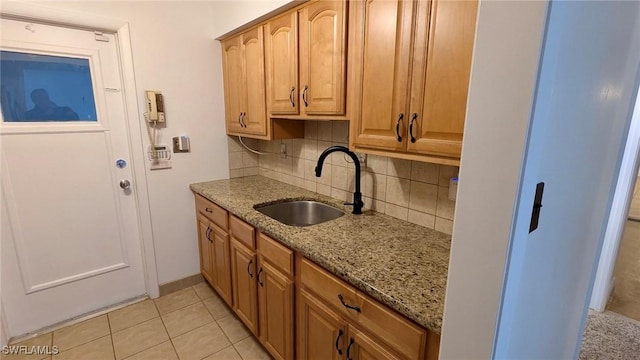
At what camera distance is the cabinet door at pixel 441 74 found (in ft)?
3.27

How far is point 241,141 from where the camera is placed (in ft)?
8.68

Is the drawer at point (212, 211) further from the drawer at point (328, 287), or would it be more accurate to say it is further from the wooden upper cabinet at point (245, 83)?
the drawer at point (328, 287)

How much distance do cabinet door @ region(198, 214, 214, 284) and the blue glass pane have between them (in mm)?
1038

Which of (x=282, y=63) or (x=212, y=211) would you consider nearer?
(x=282, y=63)

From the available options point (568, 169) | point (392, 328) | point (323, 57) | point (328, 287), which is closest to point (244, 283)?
point (328, 287)

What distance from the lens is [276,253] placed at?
150cm

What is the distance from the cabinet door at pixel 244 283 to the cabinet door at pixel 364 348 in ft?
2.53

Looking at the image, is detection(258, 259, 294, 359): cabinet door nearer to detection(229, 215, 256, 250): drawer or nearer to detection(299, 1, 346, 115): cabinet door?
detection(229, 215, 256, 250): drawer

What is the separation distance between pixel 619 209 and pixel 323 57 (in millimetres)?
2361

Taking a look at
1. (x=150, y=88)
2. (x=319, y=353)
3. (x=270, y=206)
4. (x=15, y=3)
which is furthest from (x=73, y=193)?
(x=319, y=353)

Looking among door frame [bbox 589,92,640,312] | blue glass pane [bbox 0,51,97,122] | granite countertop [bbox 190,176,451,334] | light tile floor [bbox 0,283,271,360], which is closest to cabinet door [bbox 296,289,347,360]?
granite countertop [bbox 190,176,451,334]

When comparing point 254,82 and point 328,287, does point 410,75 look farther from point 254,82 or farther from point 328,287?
point 254,82

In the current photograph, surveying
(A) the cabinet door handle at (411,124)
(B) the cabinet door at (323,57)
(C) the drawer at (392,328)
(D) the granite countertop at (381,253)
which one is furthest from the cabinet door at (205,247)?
(A) the cabinet door handle at (411,124)

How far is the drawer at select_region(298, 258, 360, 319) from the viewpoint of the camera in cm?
112
